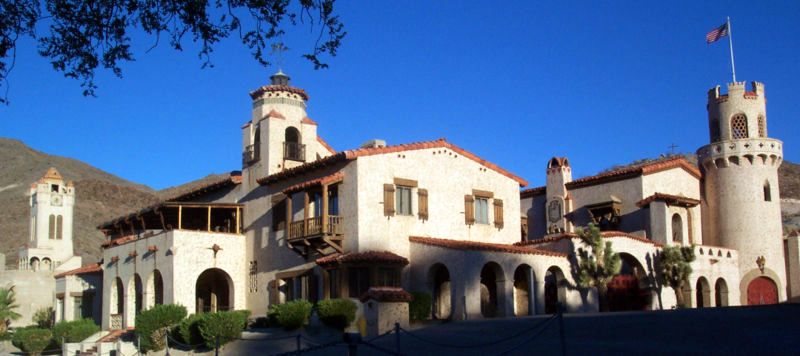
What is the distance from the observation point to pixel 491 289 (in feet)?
117

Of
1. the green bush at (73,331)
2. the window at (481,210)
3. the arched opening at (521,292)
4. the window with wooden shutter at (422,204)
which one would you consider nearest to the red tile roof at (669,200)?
the window at (481,210)

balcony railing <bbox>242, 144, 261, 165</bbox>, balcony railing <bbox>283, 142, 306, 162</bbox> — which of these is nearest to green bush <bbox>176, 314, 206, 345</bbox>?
balcony railing <bbox>242, 144, 261, 165</bbox>

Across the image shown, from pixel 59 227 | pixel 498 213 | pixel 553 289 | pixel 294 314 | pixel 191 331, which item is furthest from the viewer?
pixel 59 227

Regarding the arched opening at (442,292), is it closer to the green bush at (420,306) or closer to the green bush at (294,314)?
the green bush at (420,306)

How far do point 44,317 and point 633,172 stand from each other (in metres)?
31.6

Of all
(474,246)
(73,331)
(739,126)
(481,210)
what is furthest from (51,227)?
(739,126)

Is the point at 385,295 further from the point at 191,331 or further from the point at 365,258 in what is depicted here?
the point at 191,331

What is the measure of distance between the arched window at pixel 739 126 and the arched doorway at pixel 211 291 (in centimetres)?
2411

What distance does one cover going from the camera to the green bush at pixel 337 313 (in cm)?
2934

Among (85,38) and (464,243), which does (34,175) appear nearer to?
(464,243)

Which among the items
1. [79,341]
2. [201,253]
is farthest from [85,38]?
[79,341]

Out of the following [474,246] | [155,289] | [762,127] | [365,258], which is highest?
[762,127]

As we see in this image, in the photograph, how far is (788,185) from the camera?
67.0 metres

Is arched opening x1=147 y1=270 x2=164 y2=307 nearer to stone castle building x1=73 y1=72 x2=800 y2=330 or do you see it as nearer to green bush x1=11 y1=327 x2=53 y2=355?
stone castle building x1=73 y1=72 x2=800 y2=330
